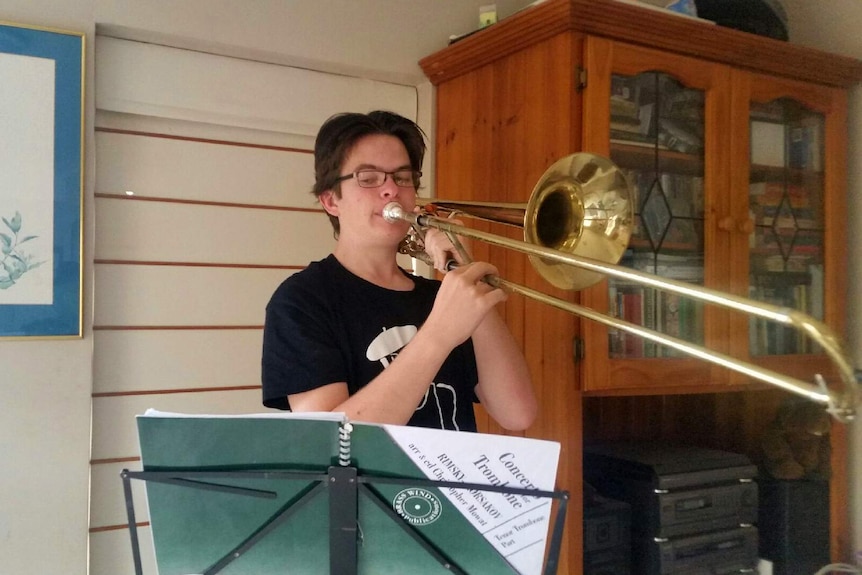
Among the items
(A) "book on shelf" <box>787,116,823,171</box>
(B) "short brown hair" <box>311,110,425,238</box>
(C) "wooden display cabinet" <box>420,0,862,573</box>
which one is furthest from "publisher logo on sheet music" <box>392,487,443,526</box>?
(A) "book on shelf" <box>787,116,823,171</box>

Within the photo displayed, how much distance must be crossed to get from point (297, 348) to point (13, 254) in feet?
2.47

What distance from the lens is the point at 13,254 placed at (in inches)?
51.2

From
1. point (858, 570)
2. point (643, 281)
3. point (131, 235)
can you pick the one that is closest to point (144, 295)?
point (131, 235)

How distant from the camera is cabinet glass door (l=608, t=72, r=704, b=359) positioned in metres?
1.48

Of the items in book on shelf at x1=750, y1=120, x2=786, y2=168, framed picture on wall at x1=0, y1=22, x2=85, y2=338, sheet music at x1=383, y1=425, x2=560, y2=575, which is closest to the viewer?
sheet music at x1=383, y1=425, x2=560, y2=575

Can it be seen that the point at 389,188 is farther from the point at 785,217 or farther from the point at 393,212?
the point at 785,217

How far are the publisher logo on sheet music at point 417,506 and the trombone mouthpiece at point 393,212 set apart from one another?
494mm

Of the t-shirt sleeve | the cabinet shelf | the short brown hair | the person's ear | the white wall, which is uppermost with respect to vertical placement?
the cabinet shelf

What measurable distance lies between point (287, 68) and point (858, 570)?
6.23 feet

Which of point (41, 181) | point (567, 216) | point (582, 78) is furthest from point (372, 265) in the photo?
point (41, 181)

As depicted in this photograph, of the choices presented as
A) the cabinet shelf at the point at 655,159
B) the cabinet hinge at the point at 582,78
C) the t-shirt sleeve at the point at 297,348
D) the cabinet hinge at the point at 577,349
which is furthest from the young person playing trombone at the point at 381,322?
the cabinet shelf at the point at 655,159

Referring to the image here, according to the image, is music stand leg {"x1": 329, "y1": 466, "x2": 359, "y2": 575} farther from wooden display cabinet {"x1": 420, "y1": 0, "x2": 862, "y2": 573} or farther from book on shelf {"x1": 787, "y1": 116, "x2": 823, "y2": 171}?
book on shelf {"x1": 787, "y1": 116, "x2": 823, "y2": 171}

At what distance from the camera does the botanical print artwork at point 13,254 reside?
4.25 ft

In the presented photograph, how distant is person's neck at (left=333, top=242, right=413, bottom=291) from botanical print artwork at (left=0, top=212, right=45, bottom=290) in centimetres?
68
